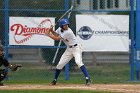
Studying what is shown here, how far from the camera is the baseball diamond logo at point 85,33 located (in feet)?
53.2

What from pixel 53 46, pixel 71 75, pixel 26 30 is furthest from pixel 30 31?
pixel 71 75

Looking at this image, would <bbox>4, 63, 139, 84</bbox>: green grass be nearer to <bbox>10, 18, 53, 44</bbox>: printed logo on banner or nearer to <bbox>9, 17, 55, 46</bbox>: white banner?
<bbox>9, 17, 55, 46</bbox>: white banner

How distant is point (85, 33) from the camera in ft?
53.2

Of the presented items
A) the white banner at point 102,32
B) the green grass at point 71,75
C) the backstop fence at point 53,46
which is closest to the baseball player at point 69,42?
the green grass at point 71,75

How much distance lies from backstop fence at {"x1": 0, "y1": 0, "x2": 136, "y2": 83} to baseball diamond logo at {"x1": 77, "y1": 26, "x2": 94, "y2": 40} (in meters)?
0.29

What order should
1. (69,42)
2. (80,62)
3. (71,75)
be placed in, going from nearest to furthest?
1. (80,62)
2. (69,42)
3. (71,75)

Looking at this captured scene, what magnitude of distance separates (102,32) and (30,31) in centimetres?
232

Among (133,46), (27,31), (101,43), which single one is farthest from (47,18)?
(133,46)

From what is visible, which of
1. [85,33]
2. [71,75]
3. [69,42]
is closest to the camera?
[69,42]

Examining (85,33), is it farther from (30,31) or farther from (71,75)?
(30,31)

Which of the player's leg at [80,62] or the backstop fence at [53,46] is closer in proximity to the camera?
the player's leg at [80,62]

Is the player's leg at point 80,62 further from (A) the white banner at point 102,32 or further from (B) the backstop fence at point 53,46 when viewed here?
(A) the white banner at point 102,32

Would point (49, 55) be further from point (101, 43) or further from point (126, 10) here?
point (126, 10)

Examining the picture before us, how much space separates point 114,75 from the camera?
56.1 ft
